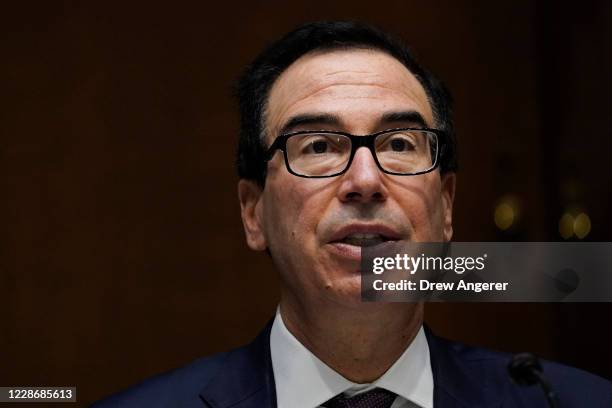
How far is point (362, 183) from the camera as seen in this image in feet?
3.61

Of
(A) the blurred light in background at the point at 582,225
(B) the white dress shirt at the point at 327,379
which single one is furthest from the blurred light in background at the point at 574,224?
(B) the white dress shirt at the point at 327,379

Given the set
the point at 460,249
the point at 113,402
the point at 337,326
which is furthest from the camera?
the point at 113,402

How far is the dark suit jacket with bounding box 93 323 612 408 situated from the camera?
47.6 inches

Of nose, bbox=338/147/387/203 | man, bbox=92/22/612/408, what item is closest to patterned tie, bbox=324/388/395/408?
man, bbox=92/22/612/408

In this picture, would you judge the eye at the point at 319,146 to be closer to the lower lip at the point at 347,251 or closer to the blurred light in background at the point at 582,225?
the lower lip at the point at 347,251

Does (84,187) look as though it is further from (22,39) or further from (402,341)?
(402,341)

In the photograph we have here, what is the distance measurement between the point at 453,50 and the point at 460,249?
468mm

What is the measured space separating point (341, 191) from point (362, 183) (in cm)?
3

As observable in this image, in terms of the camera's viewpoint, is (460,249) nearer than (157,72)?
Yes

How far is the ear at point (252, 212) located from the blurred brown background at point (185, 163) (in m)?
0.12

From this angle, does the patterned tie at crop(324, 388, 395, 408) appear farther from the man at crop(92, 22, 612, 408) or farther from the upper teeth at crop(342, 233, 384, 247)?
the upper teeth at crop(342, 233, 384, 247)

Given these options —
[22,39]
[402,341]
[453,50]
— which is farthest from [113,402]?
[453,50]

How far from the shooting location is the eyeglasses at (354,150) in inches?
44.8

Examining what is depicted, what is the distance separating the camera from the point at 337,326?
1.20 metres
